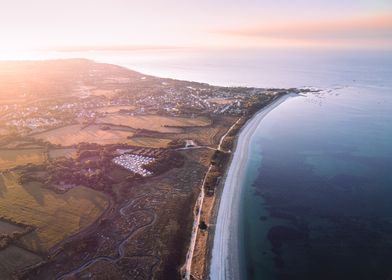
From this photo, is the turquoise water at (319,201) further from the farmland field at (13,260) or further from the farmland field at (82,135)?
the farmland field at (82,135)

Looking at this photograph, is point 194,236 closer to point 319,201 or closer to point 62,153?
point 319,201

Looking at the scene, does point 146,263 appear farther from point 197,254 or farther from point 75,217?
point 75,217

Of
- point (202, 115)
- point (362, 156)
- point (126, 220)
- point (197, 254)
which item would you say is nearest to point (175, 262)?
point (197, 254)

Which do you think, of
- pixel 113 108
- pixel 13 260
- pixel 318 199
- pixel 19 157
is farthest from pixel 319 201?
pixel 113 108

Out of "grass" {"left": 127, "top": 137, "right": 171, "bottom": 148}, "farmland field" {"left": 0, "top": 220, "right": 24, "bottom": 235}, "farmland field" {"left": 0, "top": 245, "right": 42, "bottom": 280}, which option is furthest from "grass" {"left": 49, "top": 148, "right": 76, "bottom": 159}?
"farmland field" {"left": 0, "top": 245, "right": 42, "bottom": 280}

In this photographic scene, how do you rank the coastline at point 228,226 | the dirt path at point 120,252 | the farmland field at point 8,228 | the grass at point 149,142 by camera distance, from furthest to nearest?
1. the grass at point 149,142
2. the farmland field at point 8,228
3. the coastline at point 228,226
4. the dirt path at point 120,252

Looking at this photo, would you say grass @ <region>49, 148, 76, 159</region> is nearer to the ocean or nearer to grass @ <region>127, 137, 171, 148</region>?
grass @ <region>127, 137, 171, 148</region>

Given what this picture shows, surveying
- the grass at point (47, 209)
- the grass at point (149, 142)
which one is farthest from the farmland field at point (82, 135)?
the grass at point (47, 209)
